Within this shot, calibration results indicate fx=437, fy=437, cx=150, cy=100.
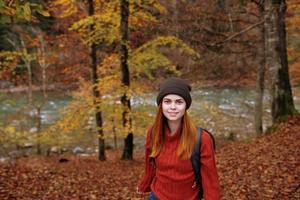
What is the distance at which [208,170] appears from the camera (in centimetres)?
344

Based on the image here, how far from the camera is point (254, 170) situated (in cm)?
941

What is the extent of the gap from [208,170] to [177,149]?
0.29 metres

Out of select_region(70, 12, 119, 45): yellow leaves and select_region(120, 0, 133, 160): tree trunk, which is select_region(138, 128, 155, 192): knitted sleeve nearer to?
select_region(120, 0, 133, 160): tree trunk

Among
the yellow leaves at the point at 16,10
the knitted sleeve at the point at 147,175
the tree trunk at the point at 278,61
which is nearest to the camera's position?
the knitted sleeve at the point at 147,175

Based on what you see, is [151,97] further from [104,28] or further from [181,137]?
[181,137]

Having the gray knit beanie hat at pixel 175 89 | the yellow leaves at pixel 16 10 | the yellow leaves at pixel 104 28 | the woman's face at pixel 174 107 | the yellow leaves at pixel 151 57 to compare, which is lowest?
the woman's face at pixel 174 107

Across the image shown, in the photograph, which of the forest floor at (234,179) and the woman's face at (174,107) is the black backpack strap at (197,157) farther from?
the forest floor at (234,179)

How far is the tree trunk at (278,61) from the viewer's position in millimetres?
12250

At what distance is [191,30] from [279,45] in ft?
16.9

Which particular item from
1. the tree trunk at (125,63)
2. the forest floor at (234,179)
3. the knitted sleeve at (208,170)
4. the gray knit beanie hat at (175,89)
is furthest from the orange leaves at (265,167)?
the gray knit beanie hat at (175,89)

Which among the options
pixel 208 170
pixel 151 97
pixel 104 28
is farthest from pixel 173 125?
pixel 151 97

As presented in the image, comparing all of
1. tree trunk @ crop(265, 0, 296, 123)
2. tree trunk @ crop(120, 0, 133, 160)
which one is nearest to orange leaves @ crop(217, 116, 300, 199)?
tree trunk @ crop(265, 0, 296, 123)

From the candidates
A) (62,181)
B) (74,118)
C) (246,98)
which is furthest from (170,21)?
(246,98)

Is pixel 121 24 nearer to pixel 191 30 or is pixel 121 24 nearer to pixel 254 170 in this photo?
pixel 191 30
